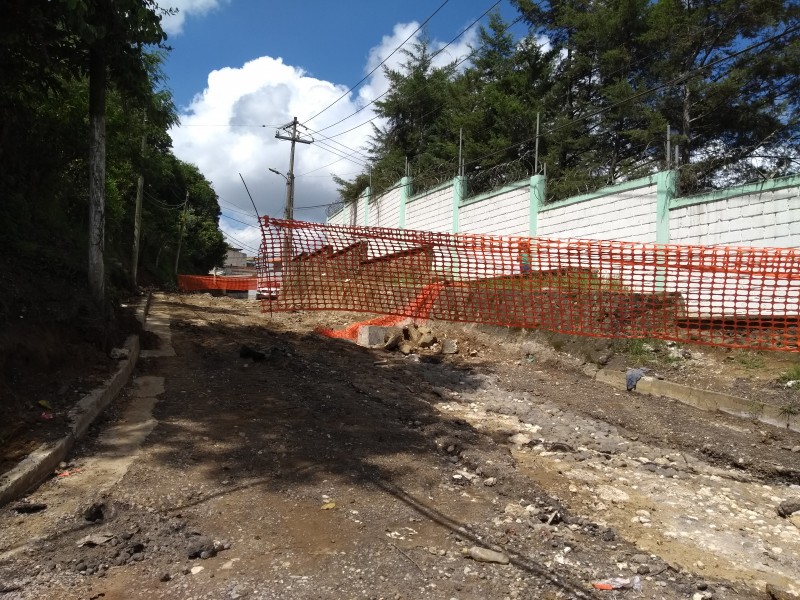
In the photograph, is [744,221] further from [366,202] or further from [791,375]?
[366,202]

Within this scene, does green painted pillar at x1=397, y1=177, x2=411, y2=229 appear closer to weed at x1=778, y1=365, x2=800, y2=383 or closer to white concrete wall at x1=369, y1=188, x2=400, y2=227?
white concrete wall at x1=369, y1=188, x2=400, y2=227

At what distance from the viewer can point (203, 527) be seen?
323 cm

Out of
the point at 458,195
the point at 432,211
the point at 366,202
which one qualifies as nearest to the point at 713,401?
the point at 458,195

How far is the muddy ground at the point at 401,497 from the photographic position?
286 cm

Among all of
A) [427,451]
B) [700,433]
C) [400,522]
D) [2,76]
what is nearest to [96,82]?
[2,76]

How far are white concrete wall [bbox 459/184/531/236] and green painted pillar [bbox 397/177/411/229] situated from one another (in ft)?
11.8

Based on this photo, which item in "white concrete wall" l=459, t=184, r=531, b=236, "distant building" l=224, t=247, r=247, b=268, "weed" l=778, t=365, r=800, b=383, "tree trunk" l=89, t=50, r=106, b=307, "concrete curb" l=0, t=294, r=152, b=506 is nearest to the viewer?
"concrete curb" l=0, t=294, r=152, b=506

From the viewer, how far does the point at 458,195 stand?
14.4 meters

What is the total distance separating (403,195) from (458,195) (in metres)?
3.57

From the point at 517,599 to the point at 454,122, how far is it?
22.0 meters

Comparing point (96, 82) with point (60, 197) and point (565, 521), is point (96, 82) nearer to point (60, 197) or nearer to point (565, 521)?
point (60, 197)

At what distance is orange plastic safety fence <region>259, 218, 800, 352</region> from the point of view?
675 cm

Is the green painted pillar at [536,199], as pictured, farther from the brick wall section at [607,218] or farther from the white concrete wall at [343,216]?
the white concrete wall at [343,216]

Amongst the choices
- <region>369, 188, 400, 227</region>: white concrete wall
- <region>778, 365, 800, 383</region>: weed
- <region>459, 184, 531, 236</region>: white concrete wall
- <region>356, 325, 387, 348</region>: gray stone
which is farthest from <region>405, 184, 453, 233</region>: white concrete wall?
<region>778, 365, 800, 383</region>: weed
